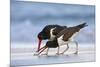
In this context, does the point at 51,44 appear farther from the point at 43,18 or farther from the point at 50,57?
the point at 43,18

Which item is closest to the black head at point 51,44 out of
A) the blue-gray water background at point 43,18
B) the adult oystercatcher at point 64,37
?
the adult oystercatcher at point 64,37

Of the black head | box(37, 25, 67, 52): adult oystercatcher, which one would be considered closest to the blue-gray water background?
box(37, 25, 67, 52): adult oystercatcher

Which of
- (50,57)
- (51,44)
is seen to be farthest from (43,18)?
(50,57)

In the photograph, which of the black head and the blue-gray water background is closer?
the blue-gray water background

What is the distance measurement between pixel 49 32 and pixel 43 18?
17 centimetres

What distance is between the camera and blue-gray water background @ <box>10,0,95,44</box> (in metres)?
2.08

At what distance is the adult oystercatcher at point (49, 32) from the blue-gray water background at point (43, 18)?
0.13 ft

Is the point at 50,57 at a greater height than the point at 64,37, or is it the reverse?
the point at 64,37

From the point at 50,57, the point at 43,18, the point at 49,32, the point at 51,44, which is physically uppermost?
the point at 43,18

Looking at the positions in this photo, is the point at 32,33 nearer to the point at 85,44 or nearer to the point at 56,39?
the point at 56,39

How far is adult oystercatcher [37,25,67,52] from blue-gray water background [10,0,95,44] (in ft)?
0.13

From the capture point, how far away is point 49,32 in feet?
7.26

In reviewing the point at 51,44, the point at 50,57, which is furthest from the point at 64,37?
the point at 50,57

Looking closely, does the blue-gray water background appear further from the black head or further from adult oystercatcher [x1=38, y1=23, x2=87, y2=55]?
the black head
